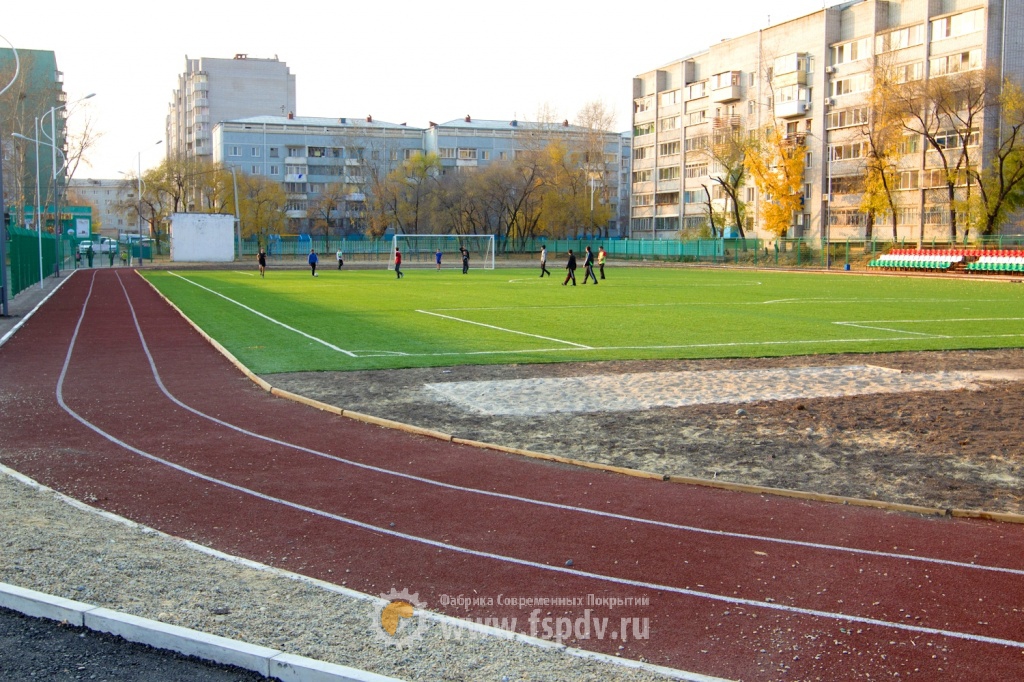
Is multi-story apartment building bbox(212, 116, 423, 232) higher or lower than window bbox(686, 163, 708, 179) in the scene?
higher

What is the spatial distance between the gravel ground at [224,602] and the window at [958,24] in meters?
70.2

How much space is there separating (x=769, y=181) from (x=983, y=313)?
51074 mm

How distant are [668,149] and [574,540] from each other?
97953 millimetres

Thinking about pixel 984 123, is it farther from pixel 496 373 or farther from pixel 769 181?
pixel 496 373

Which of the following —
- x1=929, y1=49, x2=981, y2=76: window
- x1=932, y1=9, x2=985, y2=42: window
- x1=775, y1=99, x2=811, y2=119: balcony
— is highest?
x1=932, y1=9, x2=985, y2=42: window

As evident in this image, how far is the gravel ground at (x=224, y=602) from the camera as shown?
5137 millimetres

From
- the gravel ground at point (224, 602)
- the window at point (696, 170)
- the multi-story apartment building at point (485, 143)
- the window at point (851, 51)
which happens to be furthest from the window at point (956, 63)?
the gravel ground at point (224, 602)

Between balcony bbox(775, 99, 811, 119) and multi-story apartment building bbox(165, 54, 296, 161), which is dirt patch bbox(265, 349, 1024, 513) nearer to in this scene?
balcony bbox(775, 99, 811, 119)

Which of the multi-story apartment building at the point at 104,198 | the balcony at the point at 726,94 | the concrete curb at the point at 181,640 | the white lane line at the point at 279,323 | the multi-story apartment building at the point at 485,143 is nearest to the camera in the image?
the concrete curb at the point at 181,640

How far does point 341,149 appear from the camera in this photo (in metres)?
118

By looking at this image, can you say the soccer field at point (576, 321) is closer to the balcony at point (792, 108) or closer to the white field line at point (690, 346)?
the white field line at point (690, 346)

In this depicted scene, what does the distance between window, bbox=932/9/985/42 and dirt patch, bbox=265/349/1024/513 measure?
58.8 m

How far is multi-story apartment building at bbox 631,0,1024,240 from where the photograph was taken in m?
66.2

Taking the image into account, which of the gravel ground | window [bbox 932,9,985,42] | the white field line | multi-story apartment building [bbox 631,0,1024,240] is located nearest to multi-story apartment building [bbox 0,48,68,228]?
the white field line
